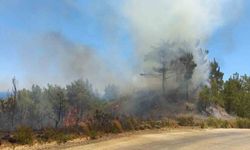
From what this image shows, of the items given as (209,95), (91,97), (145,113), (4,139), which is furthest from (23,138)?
(91,97)

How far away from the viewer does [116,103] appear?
65812mm

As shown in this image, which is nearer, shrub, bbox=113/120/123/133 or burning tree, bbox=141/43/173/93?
shrub, bbox=113/120/123/133

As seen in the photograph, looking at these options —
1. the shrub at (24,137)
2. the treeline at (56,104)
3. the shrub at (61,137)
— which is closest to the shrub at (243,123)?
the treeline at (56,104)

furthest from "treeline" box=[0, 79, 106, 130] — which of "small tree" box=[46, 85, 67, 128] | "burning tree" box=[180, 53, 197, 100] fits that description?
"burning tree" box=[180, 53, 197, 100]

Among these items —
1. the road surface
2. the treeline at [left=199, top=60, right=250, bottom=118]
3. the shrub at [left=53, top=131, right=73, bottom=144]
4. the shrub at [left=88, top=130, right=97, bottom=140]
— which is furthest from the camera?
the treeline at [left=199, top=60, right=250, bottom=118]

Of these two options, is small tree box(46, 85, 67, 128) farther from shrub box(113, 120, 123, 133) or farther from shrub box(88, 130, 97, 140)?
shrub box(88, 130, 97, 140)

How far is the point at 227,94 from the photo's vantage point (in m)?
67.1

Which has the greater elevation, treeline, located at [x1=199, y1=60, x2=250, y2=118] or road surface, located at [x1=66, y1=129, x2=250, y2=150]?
treeline, located at [x1=199, y1=60, x2=250, y2=118]

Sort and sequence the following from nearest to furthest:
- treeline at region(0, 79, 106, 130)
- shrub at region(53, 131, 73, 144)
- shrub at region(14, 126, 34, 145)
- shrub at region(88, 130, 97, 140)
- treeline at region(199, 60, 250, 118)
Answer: shrub at region(14, 126, 34, 145) < shrub at region(53, 131, 73, 144) < shrub at region(88, 130, 97, 140) < treeline at region(199, 60, 250, 118) < treeline at region(0, 79, 106, 130)

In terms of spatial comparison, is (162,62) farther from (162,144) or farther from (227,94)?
(162,144)

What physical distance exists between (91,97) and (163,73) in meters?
14.5

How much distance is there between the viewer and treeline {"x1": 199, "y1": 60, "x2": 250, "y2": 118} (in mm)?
59953

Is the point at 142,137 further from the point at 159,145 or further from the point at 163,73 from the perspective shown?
the point at 163,73

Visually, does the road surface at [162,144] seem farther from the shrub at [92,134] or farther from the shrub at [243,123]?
the shrub at [243,123]
